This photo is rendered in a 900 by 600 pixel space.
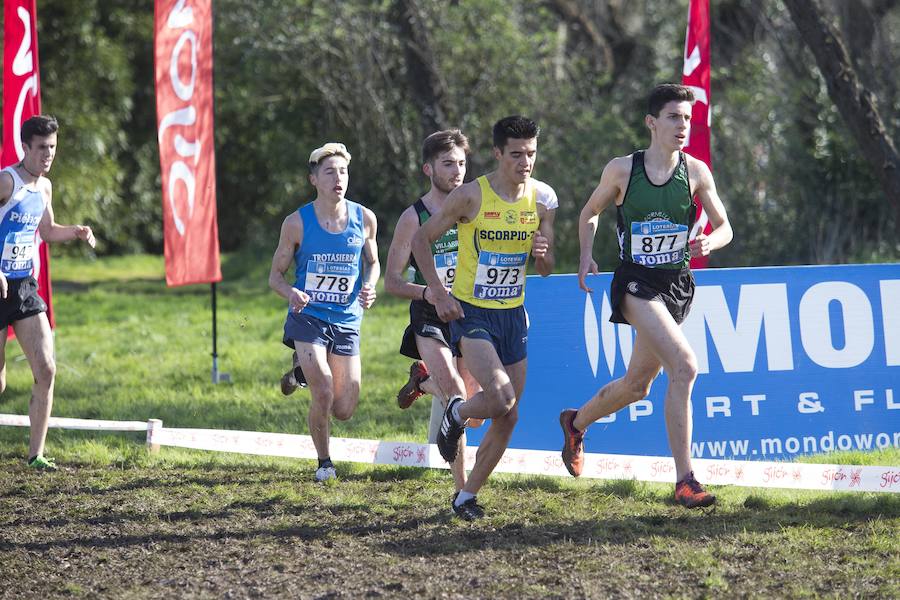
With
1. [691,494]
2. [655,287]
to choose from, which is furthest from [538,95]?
[691,494]

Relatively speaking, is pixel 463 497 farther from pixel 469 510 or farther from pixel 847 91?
pixel 847 91

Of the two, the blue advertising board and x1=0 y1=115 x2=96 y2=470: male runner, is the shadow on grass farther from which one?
x1=0 y1=115 x2=96 y2=470: male runner

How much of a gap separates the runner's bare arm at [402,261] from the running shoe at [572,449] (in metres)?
1.26

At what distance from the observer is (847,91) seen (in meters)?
11.6

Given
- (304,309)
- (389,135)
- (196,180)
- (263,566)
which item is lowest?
(263,566)

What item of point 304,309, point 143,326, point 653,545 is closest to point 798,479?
point 653,545

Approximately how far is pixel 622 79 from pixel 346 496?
620 inches

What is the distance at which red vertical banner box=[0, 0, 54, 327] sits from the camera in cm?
966

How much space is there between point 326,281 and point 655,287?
2.10 meters

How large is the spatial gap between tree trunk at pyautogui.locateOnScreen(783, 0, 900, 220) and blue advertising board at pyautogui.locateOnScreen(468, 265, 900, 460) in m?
3.99

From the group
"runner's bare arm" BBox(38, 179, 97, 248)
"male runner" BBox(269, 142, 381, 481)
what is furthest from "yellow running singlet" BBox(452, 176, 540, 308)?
"runner's bare arm" BBox(38, 179, 97, 248)

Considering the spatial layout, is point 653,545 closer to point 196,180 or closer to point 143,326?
point 196,180

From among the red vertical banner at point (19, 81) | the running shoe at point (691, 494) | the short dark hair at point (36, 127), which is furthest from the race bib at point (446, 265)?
the red vertical banner at point (19, 81)

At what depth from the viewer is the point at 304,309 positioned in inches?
295
